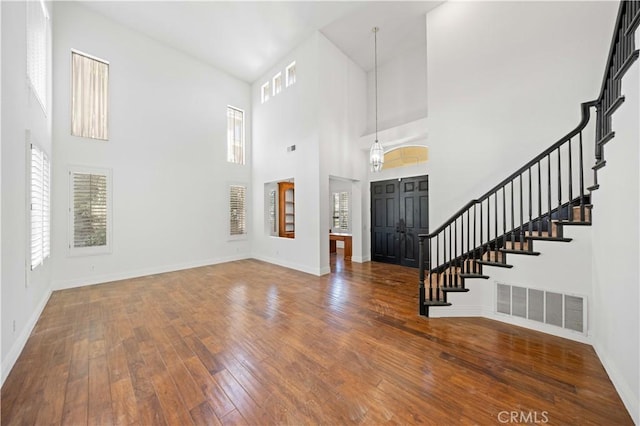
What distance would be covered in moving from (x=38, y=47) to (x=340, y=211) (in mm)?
7392

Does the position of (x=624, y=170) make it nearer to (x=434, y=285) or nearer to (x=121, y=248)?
(x=434, y=285)

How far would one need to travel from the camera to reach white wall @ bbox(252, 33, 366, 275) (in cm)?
579

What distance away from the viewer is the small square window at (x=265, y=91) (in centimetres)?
728

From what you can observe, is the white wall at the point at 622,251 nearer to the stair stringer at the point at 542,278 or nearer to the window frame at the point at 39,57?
the stair stringer at the point at 542,278

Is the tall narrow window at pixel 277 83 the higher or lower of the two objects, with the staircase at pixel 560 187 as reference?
higher

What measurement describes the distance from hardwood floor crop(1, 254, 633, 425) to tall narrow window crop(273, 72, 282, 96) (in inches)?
229

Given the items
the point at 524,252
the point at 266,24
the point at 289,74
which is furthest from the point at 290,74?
the point at 524,252

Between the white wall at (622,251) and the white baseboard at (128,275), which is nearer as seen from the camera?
the white wall at (622,251)

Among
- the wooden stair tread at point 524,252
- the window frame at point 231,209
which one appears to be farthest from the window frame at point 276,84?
the wooden stair tread at point 524,252

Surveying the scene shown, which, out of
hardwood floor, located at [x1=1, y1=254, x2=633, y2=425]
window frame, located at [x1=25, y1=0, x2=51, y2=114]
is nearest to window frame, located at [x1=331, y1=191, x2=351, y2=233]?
hardwood floor, located at [x1=1, y1=254, x2=633, y2=425]

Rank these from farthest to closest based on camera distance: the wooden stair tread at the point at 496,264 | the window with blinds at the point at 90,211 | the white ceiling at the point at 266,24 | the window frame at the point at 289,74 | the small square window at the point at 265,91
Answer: the small square window at the point at 265,91 < the window frame at the point at 289,74 < the white ceiling at the point at 266,24 < the window with blinds at the point at 90,211 < the wooden stair tread at the point at 496,264

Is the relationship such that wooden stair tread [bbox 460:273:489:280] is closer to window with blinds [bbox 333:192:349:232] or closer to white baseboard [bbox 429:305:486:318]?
white baseboard [bbox 429:305:486:318]

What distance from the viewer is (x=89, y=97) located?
5.13 m

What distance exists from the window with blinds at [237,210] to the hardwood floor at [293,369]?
12.1ft
